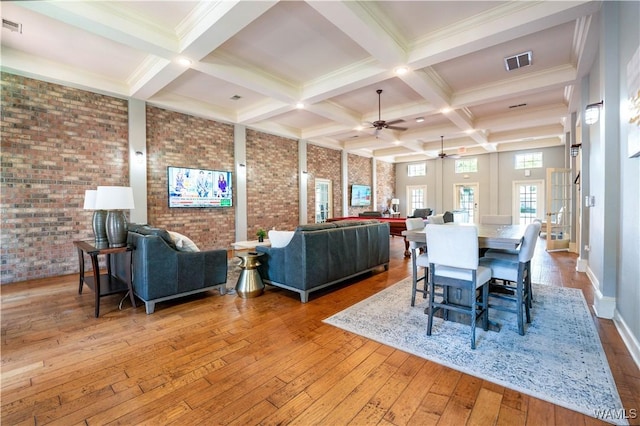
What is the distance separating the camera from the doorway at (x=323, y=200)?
9273mm

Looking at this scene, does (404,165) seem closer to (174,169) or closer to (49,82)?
(174,169)

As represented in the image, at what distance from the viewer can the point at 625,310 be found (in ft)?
7.95

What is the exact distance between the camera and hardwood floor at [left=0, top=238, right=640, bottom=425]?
1607 millimetres

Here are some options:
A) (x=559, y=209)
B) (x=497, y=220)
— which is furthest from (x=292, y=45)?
(x=559, y=209)

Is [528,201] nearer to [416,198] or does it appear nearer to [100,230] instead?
[416,198]

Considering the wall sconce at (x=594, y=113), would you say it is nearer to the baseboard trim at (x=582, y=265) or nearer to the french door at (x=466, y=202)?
the baseboard trim at (x=582, y=265)

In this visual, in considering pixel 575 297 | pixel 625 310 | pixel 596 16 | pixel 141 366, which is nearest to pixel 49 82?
pixel 141 366

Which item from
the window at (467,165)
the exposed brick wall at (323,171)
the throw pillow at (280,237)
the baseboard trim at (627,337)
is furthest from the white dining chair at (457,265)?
the window at (467,165)

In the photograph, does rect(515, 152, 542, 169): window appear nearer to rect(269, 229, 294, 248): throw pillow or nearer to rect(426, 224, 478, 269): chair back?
rect(426, 224, 478, 269): chair back

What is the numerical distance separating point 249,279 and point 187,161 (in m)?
3.55

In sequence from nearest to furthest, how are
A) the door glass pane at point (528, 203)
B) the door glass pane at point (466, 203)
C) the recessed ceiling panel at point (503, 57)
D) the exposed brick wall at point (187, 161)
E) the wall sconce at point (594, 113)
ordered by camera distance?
the wall sconce at point (594, 113) < the recessed ceiling panel at point (503, 57) < the exposed brick wall at point (187, 161) < the door glass pane at point (528, 203) < the door glass pane at point (466, 203)

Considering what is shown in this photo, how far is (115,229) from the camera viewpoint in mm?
3160

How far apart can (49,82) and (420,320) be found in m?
6.20
